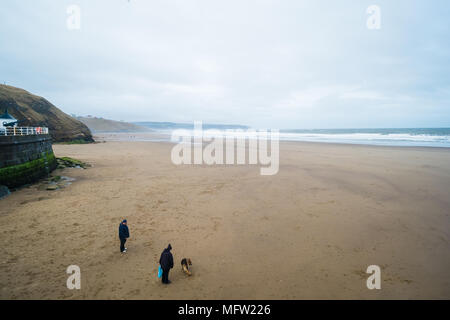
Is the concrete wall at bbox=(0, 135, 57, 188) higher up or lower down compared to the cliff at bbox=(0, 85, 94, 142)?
lower down

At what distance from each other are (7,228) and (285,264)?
11.3 metres

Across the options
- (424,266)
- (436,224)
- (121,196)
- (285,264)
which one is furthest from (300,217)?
(121,196)

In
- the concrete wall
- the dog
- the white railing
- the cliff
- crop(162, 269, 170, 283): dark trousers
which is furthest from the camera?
the cliff

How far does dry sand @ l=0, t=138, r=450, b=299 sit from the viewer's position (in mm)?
6141

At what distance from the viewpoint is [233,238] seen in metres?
8.88

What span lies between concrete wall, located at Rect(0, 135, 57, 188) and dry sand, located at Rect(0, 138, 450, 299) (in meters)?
1.15

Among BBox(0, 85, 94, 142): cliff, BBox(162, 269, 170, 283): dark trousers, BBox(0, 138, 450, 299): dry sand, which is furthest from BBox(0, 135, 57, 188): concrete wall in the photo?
BBox(0, 85, 94, 142): cliff

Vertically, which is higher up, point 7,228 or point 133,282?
point 7,228

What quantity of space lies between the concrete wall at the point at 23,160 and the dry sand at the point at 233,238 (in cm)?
115

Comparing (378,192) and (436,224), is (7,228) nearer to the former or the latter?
(436,224)

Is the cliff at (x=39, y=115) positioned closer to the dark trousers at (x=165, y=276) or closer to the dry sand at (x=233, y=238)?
the dry sand at (x=233, y=238)

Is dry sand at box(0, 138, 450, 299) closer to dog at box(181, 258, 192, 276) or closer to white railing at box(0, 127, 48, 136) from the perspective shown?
dog at box(181, 258, 192, 276)
